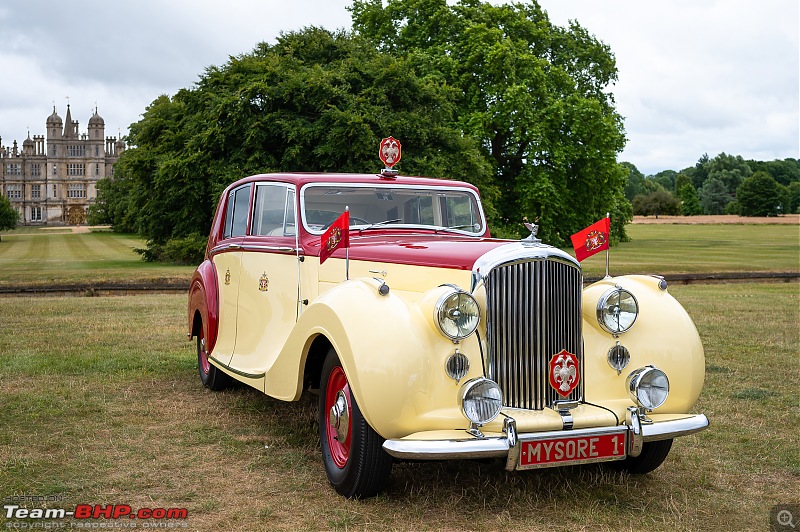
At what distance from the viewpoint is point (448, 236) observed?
6.29 m

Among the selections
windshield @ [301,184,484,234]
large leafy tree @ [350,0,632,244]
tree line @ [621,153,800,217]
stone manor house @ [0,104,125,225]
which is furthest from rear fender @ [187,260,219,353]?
stone manor house @ [0,104,125,225]

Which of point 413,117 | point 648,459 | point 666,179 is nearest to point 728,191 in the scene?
point 666,179

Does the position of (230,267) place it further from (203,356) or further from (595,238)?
(595,238)

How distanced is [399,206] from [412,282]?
1.66m

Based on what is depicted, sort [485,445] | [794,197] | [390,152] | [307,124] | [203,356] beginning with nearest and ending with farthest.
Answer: [485,445] < [390,152] < [203,356] < [307,124] < [794,197]

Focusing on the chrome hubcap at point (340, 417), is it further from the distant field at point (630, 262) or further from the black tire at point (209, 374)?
the distant field at point (630, 262)

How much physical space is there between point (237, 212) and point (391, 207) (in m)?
1.88

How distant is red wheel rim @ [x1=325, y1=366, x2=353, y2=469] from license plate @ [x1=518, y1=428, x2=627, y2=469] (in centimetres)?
109

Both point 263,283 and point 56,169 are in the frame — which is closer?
point 263,283

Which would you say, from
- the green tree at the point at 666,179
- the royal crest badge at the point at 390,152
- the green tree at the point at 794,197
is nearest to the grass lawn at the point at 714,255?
the royal crest badge at the point at 390,152

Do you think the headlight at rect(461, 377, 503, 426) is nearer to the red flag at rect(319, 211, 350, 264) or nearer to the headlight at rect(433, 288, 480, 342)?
the headlight at rect(433, 288, 480, 342)

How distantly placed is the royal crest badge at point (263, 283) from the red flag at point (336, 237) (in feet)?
4.37

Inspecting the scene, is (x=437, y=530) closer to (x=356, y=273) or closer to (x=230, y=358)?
(x=356, y=273)

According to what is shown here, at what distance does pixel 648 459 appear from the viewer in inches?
208
